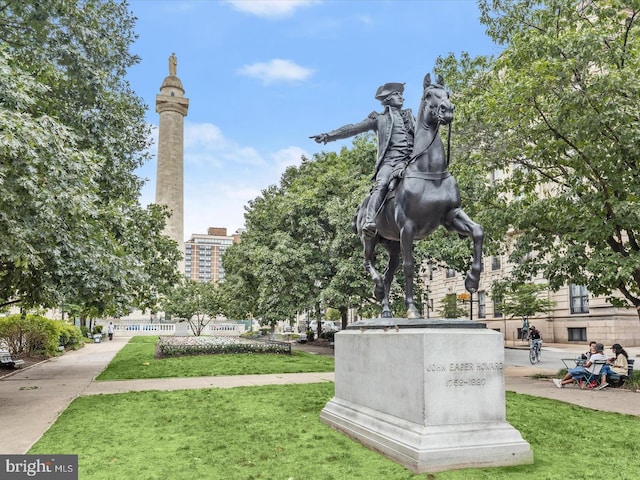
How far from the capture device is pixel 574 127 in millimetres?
14344

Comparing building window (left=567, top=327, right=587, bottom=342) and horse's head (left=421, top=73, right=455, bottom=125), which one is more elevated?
horse's head (left=421, top=73, right=455, bottom=125)

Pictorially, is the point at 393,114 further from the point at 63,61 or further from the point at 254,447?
the point at 63,61

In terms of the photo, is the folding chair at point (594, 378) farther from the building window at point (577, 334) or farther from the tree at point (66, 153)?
the building window at point (577, 334)

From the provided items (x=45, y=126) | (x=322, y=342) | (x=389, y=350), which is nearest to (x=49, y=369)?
(x=45, y=126)

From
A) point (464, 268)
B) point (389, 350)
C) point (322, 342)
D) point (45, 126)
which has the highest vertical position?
point (45, 126)

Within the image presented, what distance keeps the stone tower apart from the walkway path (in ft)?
118

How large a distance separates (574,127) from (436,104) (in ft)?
27.2

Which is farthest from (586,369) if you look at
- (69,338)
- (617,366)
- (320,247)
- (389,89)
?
(69,338)

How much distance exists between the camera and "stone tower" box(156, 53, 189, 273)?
185 feet

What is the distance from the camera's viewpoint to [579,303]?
38.6 m

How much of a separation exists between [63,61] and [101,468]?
10465 millimetres

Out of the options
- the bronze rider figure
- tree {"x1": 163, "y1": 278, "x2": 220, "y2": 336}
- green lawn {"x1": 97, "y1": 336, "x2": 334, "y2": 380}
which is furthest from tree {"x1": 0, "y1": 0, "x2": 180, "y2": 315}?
tree {"x1": 163, "y1": 278, "x2": 220, "y2": 336}

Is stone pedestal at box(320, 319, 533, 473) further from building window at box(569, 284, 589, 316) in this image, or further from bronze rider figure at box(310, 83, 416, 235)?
building window at box(569, 284, 589, 316)

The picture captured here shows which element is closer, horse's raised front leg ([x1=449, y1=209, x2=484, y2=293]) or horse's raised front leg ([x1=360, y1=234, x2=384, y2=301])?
horse's raised front leg ([x1=449, y1=209, x2=484, y2=293])
